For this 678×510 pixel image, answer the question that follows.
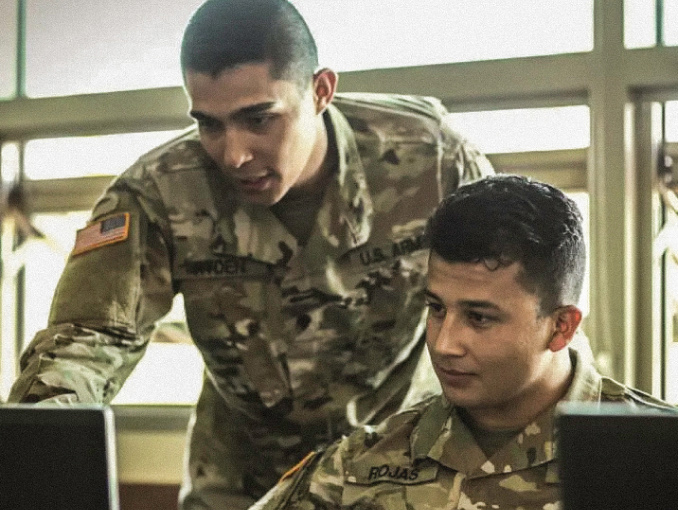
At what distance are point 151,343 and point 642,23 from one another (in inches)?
55.0

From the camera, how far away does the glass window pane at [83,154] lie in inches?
112

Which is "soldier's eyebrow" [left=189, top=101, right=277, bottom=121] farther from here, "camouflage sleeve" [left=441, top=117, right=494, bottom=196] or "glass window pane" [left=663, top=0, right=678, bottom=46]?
"glass window pane" [left=663, top=0, right=678, bottom=46]

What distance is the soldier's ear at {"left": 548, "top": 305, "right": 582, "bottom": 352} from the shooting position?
1521 millimetres

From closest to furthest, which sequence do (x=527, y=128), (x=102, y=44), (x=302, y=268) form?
1. (x=302, y=268)
2. (x=527, y=128)
3. (x=102, y=44)

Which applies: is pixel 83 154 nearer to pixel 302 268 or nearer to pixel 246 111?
pixel 302 268

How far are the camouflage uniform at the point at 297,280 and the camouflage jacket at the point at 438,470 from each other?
0.98 ft

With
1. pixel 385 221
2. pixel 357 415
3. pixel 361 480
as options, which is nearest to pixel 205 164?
pixel 385 221

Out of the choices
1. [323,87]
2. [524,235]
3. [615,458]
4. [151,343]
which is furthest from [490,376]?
[151,343]

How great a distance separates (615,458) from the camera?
693 millimetres

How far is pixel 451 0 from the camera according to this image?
2.58 metres

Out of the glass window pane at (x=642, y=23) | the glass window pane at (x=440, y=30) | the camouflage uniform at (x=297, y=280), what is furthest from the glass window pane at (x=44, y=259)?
the glass window pane at (x=642, y=23)

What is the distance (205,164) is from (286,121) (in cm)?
25

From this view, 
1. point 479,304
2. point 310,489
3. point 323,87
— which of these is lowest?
point 310,489

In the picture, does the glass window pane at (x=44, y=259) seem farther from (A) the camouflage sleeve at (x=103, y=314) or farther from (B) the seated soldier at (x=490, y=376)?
(B) the seated soldier at (x=490, y=376)
